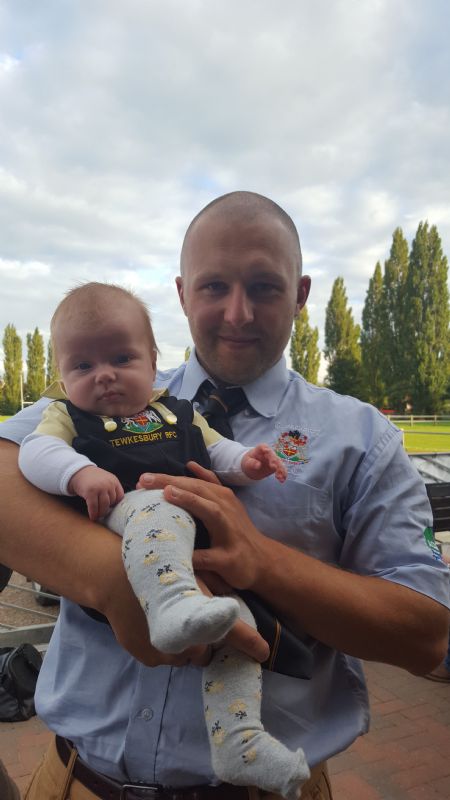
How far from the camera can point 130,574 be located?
105 centimetres

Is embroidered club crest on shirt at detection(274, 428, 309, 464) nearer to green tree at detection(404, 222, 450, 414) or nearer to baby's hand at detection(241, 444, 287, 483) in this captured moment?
baby's hand at detection(241, 444, 287, 483)

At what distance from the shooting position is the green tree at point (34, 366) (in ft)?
185

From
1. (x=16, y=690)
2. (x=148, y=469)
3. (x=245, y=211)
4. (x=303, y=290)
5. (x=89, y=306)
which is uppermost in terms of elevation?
(x=245, y=211)

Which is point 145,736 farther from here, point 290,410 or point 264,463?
point 290,410

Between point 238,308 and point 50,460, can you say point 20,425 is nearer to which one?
point 50,460

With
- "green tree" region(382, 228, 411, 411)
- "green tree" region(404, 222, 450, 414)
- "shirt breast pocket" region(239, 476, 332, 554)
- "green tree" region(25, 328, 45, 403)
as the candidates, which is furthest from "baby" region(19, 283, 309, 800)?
"green tree" region(25, 328, 45, 403)

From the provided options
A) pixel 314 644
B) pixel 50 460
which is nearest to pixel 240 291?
pixel 50 460

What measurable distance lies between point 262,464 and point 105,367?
1.75ft

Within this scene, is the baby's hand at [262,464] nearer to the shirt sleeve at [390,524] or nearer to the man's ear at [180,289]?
the shirt sleeve at [390,524]

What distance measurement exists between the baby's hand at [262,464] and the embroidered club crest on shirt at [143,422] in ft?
0.90

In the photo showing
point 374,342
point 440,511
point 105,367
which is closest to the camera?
point 105,367

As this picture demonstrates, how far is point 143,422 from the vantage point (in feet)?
4.79

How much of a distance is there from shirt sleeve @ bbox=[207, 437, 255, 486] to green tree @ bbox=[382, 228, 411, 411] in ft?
146

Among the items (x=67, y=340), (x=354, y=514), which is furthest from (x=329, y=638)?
(x=67, y=340)
